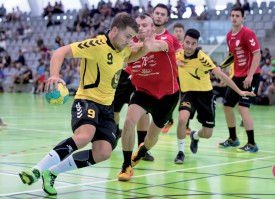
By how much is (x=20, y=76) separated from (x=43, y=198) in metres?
26.9

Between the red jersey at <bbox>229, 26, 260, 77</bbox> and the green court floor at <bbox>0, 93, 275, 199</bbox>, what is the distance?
136 cm

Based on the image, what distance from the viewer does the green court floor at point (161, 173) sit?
21.3 ft

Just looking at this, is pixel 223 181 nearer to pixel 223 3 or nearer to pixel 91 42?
pixel 91 42

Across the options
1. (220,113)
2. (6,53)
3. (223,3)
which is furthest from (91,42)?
(6,53)

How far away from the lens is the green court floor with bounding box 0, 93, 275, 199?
6.49 metres

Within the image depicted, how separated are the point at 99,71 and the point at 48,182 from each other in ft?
4.10

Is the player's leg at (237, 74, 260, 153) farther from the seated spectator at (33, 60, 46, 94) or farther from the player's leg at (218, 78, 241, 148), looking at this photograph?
the seated spectator at (33, 60, 46, 94)

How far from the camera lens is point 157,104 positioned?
8.04 meters

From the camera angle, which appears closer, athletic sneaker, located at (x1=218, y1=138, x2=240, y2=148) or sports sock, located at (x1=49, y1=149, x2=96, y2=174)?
sports sock, located at (x1=49, y1=149, x2=96, y2=174)

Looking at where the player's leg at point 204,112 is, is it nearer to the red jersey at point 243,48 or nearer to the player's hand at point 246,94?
the player's hand at point 246,94

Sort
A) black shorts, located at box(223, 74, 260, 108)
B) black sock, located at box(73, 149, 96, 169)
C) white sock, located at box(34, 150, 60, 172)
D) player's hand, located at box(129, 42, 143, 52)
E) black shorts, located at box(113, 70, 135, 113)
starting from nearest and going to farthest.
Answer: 1. white sock, located at box(34, 150, 60, 172)
2. black sock, located at box(73, 149, 96, 169)
3. player's hand, located at box(129, 42, 143, 52)
4. black shorts, located at box(113, 70, 135, 113)
5. black shorts, located at box(223, 74, 260, 108)

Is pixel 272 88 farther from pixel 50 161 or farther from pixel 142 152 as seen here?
pixel 50 161

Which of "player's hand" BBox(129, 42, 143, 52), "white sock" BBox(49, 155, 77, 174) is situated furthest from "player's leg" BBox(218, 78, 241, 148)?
"white sock" BBox(49, 155, 77, 174)

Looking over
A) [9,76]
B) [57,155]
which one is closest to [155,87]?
[57,155]
